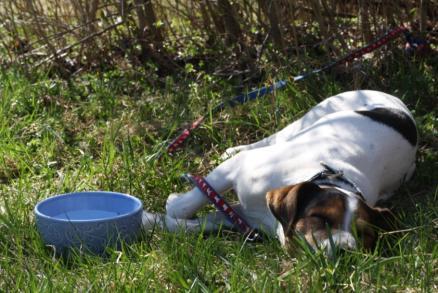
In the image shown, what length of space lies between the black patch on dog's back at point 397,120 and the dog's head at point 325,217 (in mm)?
1023

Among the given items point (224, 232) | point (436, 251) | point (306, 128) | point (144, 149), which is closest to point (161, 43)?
point (144, 149)

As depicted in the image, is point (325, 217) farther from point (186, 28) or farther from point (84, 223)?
point (186, 28)

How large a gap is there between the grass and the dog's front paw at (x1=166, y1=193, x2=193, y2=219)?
0.19 m

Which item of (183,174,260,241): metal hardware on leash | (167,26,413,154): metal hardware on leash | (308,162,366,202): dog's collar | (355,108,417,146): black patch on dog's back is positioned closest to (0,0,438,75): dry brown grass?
(167,26,413,154): metal hardware on leash

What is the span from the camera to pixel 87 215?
15.1ft

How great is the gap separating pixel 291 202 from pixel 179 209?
90 centimetres

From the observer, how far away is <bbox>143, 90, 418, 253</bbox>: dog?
4082 mm

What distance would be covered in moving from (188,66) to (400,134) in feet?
7.67

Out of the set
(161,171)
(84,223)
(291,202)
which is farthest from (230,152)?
(84,223)

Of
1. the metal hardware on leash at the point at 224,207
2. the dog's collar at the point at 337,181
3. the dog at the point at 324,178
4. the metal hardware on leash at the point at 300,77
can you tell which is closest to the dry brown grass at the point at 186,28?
the metal hardware on leash at the point at 300,77

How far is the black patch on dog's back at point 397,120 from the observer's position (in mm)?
5199

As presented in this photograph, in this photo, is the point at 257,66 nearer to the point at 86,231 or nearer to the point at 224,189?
the point at 224,189

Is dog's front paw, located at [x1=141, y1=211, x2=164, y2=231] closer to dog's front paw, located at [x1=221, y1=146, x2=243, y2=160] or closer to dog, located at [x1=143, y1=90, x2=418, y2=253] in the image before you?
dog, located at [x1=143, y1=90, x2=418, y2=253]

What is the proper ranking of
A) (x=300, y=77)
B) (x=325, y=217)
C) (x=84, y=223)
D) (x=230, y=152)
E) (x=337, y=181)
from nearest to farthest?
1. (x=325, y=217)
2. (x=84, y=223)
3. (x=337, y=181)
4. (x=230, y=152)
5. (x=300, y=77)
